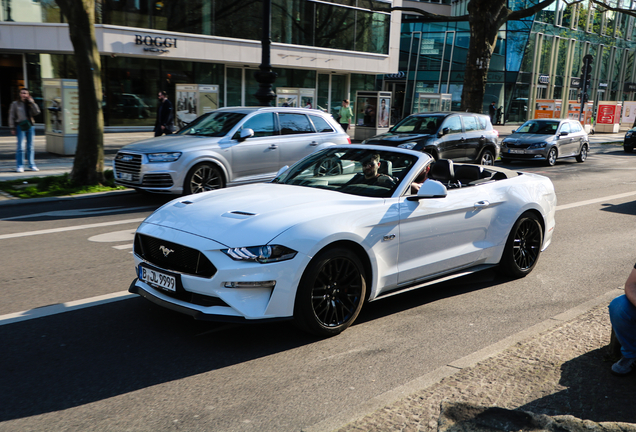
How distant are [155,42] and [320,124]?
1677 cm

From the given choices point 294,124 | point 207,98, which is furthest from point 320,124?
point 207,98

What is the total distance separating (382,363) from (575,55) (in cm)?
5636

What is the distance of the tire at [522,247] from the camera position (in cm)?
629

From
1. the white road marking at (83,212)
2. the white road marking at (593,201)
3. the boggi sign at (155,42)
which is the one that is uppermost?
the boggi sign at (155,42)

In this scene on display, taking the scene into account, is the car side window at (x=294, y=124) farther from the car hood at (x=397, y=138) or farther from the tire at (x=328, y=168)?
the tire at (x=328, y=168)

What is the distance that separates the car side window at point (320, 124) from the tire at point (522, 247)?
6674 mm

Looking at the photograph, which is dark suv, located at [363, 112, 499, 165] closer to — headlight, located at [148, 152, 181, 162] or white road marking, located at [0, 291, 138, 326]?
headlight, located at [148, 152, 181, 162]

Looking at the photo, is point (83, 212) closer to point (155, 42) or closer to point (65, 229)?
point (65, 229)

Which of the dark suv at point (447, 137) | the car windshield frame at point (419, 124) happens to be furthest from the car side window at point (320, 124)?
the car windshield frame at point (419, 124)

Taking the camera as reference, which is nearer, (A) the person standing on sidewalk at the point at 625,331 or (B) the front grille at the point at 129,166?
(A) the person standing on sidewalk at the point at 625,331

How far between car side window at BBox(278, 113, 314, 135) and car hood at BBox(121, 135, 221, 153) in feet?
4.85

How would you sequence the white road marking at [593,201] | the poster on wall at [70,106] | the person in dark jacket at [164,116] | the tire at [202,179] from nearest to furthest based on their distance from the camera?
the tire at [202,179] → the white road marking at [593,201] → the person in dark jacket at [164,116] → the poster on wall at [70,106]

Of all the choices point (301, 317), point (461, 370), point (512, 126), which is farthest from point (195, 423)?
point (512, 126)

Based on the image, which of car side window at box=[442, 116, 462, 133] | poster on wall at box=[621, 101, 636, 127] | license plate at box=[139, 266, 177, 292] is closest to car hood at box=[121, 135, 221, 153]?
license plate at box=[139, 266, 177, 292]
